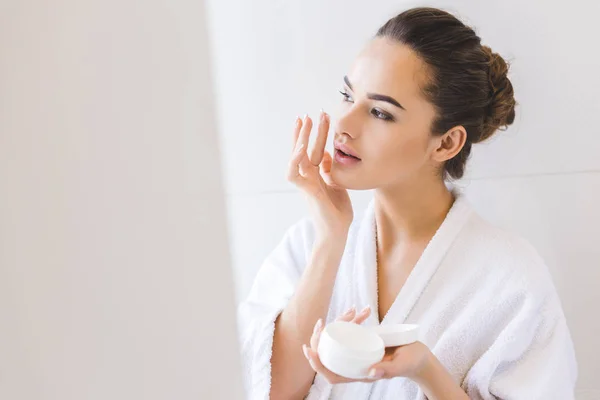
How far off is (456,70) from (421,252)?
1.09ft

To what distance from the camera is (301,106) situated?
4.37ft

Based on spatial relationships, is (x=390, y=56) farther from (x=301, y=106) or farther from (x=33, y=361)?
(x=33, y=361)

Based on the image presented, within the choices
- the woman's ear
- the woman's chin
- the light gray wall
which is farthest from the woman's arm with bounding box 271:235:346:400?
the light gray wall

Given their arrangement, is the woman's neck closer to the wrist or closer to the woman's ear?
the woman's ear

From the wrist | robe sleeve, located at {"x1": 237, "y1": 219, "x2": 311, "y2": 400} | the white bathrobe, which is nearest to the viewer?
the wrist

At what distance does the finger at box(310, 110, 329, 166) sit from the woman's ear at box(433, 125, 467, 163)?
7.6 inches

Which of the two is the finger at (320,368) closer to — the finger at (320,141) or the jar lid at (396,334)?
the jar lid at (396,334)

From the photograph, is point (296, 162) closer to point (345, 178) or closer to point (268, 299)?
point (345, 178)

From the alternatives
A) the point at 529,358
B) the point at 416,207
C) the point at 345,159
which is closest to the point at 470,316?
the point at 529,358

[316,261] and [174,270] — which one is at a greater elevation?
[174,270]

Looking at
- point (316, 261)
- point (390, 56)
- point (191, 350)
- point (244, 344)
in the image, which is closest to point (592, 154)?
point (390, 56)

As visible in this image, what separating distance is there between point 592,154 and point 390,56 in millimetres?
417

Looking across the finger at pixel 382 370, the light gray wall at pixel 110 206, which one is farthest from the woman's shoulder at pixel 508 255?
the light gray wall at pixel 110 206

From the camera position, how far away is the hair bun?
1.11m
